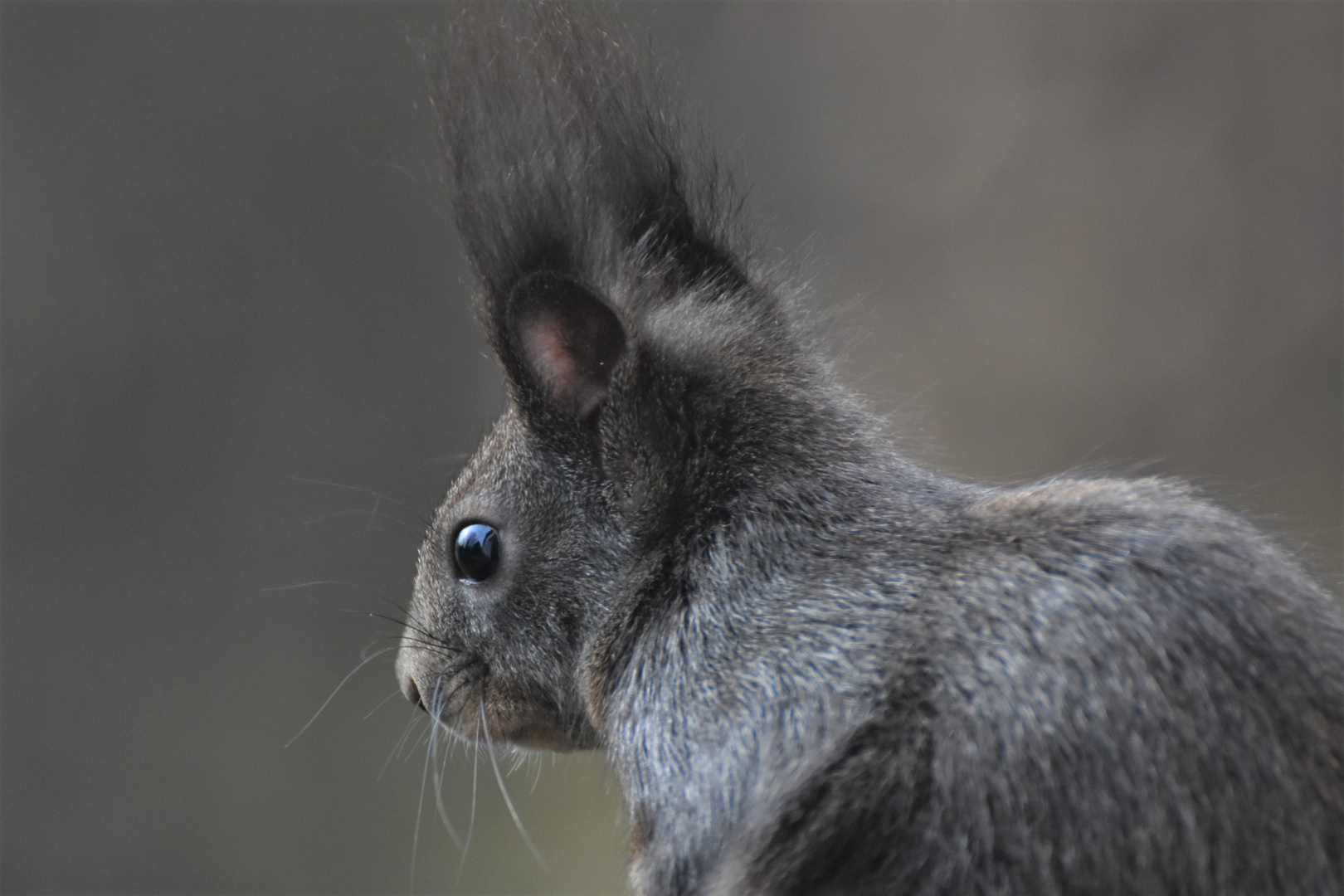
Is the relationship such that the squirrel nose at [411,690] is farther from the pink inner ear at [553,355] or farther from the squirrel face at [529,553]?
the pink inner ear at [553,355]

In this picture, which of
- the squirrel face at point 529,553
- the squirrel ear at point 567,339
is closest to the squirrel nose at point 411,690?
the squirrel face at point 529,553

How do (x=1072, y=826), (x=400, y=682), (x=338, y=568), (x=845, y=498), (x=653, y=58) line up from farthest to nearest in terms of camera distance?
Answer: (x=338, y=568) < (x=400, y=682) < (x=653, y=58) < (x=845, y=498) < (x=1072, y=826)

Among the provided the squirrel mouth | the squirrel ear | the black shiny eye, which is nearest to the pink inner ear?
the squirrel ear

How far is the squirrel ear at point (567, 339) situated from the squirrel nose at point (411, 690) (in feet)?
1.25

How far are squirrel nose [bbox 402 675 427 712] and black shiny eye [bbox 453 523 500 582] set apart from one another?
154 mm

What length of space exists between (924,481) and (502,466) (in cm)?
43

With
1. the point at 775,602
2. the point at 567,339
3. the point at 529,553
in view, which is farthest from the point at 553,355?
the point at 775,602

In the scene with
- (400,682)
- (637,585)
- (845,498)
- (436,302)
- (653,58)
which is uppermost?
(436,302)

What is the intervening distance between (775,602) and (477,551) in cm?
39

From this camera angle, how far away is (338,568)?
2859mm

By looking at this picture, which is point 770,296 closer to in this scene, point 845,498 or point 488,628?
point 845,498

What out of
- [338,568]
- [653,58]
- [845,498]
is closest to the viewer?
[845,498]

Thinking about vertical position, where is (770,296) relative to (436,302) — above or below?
below

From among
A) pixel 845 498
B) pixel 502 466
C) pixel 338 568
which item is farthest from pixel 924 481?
pixel 338 568
